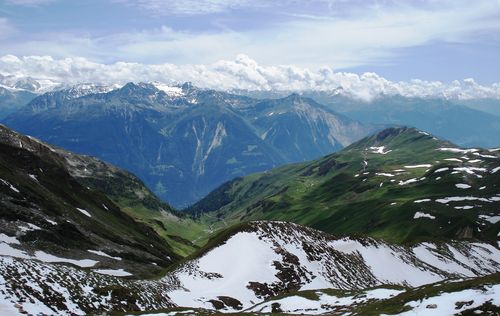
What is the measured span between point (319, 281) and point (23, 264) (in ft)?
173

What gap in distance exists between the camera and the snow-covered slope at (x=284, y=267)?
71875mm

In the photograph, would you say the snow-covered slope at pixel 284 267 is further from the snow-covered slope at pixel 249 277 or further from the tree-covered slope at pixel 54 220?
the tree-covered slope at pixel 54 220

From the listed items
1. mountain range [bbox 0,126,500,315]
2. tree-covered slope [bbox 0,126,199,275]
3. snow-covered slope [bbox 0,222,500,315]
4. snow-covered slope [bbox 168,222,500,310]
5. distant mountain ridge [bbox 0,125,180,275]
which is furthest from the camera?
tree-covered slope [bbox 0,126,199,275]

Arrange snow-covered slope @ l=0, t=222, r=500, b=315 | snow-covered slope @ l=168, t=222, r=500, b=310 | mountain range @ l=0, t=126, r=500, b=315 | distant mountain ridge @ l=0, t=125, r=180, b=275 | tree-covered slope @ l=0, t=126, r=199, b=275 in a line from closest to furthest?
snow-covered slope @ l=0, t=222, r=500, b=315 < mountain range @ l=0, t=126, r=500, b=315 < snow-covered slope @ l=168, t=222, r=500, b=310 < distant mountain ridge @ l=0, t=125, r=180, b=275 < tree-covered slope @ l=0, t=126, r=199, b=275

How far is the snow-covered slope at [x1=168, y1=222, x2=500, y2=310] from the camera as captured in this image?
71875mm

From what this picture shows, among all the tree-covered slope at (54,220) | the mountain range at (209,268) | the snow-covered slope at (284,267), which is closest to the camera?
the mountain range at (209,268)

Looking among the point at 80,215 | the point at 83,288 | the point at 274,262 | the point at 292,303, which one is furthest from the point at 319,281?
the point at 80,215

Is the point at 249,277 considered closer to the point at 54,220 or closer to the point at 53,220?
the point at 53,220

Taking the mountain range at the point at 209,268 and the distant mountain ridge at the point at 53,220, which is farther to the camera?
the distant mountain ridge at the point at 53,220

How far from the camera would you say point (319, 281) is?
84.8m

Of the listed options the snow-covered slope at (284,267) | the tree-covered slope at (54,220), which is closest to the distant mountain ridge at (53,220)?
the tree-covered slope at (54,220)

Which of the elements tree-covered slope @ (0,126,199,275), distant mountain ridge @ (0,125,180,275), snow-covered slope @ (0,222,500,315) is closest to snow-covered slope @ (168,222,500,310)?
snow-covered slope @ (0,222,500,315)

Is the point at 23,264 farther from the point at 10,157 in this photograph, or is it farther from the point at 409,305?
the point at 10,157

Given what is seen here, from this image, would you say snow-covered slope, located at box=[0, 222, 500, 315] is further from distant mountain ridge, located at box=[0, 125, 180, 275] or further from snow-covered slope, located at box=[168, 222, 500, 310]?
distant mountain ridge, located at box=[0, 125, 180, 275]
